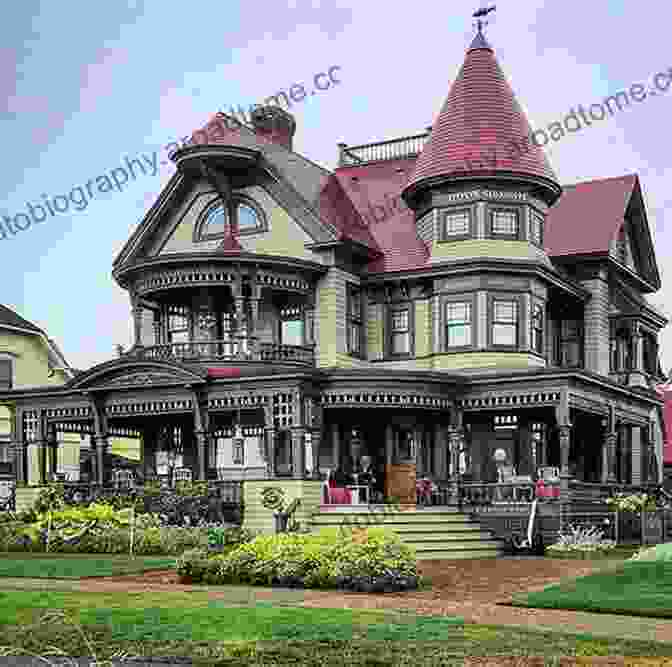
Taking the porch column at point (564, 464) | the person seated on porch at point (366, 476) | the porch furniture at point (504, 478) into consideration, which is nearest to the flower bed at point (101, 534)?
the person seated on porch at point (366, 476)

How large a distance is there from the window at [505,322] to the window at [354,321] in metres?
4.26

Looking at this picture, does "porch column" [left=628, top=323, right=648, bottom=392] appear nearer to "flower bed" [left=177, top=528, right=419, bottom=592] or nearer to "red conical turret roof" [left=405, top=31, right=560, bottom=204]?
"red conical turret roof" [left=405, top=31, right=560, bottom=204]

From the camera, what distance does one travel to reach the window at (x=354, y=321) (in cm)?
3606

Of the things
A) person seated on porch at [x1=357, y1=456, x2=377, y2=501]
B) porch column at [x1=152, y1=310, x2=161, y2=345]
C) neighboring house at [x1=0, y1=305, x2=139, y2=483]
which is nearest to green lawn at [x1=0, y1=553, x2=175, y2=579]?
person seated on porch at [x1=357, y1=456, x2=377, y2=501]

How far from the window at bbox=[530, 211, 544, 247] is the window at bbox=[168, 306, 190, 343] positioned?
1086 cm

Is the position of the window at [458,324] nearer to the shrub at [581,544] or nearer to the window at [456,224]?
the window at [456,224]

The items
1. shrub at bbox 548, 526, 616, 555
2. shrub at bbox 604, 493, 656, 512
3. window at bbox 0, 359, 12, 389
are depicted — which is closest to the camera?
shrub at bbox 548, 526, 616, 555

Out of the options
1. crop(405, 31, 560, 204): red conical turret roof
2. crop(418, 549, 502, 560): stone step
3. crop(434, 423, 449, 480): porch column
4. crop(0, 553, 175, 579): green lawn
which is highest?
crop(405, 31, 560, 204): red conical turret roof

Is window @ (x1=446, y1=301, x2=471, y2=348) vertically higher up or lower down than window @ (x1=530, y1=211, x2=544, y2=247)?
lower down

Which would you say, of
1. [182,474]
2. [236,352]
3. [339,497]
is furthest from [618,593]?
[236,352]

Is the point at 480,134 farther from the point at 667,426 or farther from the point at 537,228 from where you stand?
the point at 667,426

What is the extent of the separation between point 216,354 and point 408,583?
1712 centimetres

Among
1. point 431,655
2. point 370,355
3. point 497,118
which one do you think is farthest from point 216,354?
point 431,655

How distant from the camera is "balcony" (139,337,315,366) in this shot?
33.6 meters
